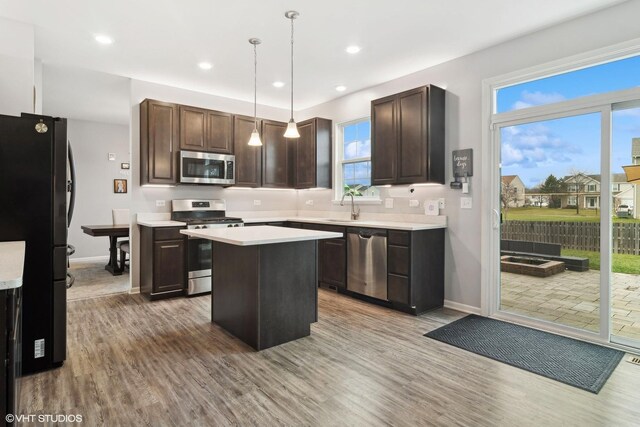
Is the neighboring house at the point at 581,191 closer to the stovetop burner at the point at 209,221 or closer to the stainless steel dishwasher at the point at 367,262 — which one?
the stainless steel dishwasher at the point at 367,262

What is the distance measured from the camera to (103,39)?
3457mm

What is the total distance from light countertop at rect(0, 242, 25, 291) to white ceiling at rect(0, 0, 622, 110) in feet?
6.75

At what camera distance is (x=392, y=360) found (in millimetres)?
2617

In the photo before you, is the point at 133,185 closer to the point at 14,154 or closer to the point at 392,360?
the point at 14,154

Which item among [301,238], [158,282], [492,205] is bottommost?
[158,282]

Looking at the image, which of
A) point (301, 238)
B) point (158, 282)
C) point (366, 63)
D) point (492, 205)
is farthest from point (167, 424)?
point (366, 63)

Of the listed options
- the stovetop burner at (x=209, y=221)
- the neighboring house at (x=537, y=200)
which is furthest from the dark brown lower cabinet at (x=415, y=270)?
the stovetop burner at (x=209, y=221)

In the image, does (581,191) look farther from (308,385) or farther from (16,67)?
(16,67)

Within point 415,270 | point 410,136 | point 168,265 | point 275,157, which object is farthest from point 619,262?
point 168,265

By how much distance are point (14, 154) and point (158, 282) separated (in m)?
2.26

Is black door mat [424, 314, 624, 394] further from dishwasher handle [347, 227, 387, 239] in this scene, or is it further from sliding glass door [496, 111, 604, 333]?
dishwasher handle [347, 227, 387, 239]

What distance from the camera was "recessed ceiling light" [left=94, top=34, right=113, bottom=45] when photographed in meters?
3.40

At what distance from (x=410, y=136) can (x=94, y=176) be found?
6.35 meters

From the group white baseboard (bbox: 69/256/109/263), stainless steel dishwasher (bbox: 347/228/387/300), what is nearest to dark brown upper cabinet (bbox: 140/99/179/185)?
stainless steel dishwasher (bbox: 347/228/387/300)
